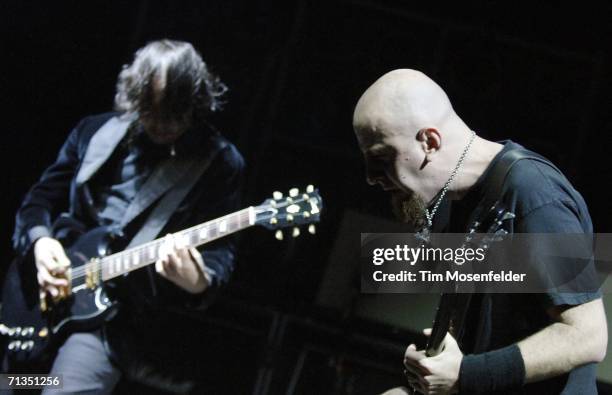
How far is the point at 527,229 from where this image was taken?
1510 millimetres

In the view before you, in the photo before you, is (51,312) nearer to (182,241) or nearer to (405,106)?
(182,241)

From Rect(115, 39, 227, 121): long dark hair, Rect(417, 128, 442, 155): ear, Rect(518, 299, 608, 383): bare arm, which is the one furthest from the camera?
Rect(115, 39, 227, 121): long dark hair

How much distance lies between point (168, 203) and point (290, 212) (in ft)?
1.54

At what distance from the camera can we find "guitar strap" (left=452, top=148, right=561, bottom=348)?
1.61m

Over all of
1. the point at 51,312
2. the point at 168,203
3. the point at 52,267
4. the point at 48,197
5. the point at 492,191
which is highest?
the point at 492,191

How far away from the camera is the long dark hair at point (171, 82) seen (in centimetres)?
275

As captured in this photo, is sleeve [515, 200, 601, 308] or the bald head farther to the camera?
the bald head

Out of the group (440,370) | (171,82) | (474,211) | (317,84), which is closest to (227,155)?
(171,82)

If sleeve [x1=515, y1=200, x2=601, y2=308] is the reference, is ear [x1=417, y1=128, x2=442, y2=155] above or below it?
above

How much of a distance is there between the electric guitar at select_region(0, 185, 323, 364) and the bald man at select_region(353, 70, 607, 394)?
2.43 ft

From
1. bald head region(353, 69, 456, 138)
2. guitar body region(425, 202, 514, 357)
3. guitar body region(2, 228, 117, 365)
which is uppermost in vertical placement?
bald head region(353, 69, 456, 138)

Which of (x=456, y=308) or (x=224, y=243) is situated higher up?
(x=456, y=308)

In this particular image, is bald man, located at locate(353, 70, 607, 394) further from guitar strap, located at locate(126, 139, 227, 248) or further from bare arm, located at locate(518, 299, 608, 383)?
guitar strap, located at locate(126, 139, 227, 248)

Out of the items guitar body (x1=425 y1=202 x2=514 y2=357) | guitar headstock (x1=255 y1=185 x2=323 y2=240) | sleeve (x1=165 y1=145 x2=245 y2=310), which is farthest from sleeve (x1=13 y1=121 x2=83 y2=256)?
guitar body (x1=425 y1=202 x2=514 y2=357)
